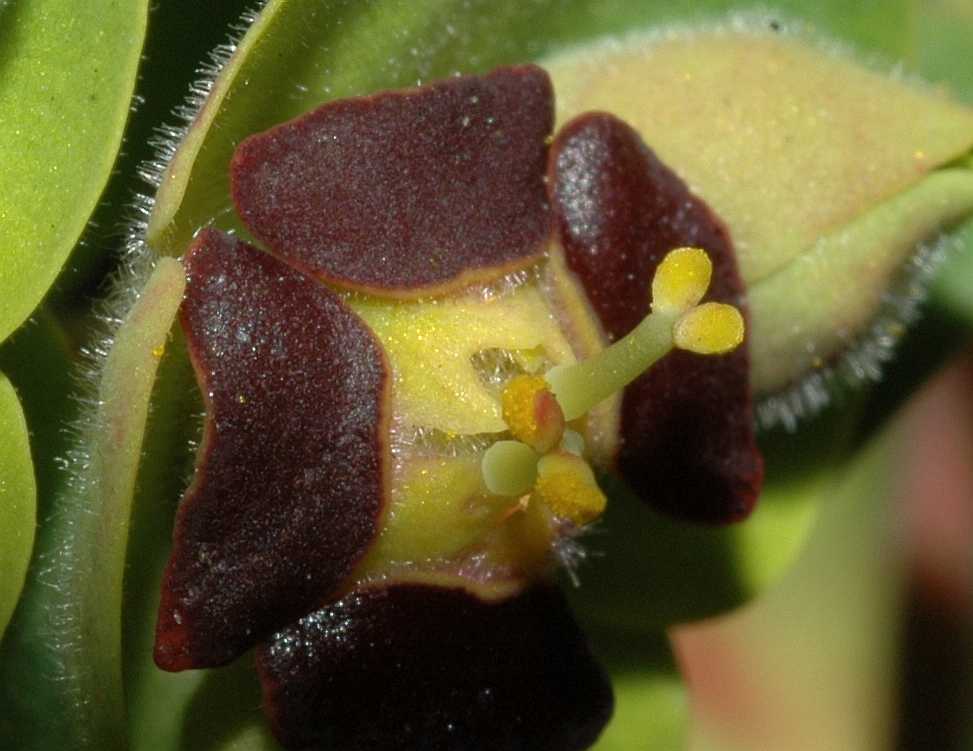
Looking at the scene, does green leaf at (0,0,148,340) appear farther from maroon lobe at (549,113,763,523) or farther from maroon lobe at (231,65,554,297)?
maroon lobe at (549,113,763,523)

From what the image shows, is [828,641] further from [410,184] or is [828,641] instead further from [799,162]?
[410,184]

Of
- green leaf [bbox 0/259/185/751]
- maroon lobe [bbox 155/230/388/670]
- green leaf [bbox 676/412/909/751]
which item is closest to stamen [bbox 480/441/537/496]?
maroon lobe [bbox 155/230/388/670]

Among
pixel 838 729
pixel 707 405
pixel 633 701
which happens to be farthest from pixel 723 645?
pixel 707 405

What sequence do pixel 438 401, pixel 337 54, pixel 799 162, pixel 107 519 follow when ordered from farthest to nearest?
pixel 799 162 → pixel 337 54 → pixel 438 401 → pixel 107 519

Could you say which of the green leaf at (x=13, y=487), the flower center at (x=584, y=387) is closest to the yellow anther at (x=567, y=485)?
the flower center at (x=584, y=387)

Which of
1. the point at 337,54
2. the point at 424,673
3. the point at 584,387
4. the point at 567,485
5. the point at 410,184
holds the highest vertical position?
the point at 337,54

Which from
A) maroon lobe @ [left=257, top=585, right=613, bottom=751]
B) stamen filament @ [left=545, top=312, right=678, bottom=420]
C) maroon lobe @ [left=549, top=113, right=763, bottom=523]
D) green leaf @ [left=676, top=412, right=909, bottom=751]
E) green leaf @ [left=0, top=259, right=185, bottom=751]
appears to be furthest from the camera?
green leaf @ [left=676, top=412, right=909, bottom=751]

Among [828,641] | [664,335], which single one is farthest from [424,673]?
[828,641]
